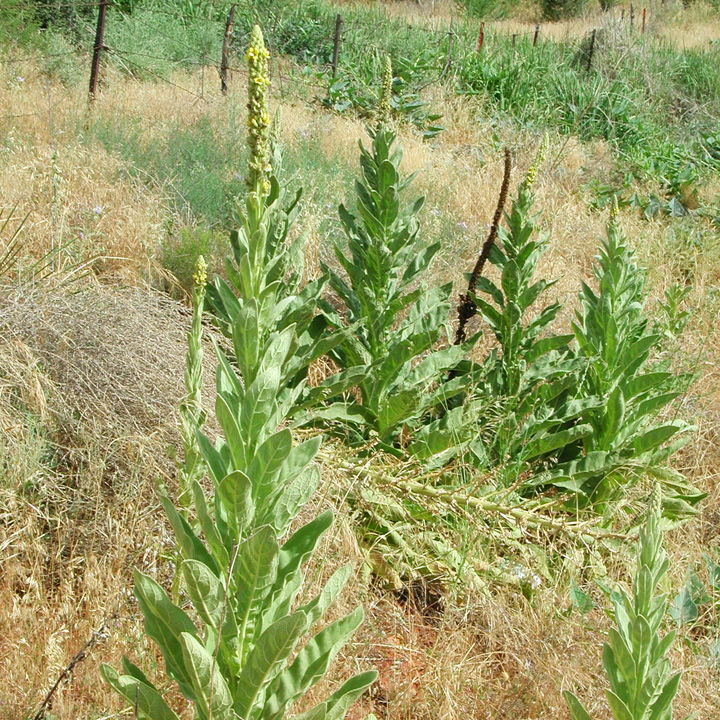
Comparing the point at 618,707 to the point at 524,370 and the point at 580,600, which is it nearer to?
the point at 580,600

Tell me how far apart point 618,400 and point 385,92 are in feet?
5.09

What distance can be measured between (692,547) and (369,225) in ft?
6.08

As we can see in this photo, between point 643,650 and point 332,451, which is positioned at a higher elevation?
point 643,650

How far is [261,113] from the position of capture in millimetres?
1525

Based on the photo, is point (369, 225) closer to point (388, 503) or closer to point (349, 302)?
point (349, 302)

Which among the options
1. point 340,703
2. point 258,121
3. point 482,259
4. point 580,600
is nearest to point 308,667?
point 340,703

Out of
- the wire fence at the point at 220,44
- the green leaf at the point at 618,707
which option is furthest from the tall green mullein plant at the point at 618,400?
the wire fence at the point at 220,44

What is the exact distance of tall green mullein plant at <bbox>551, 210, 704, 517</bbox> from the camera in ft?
11.3

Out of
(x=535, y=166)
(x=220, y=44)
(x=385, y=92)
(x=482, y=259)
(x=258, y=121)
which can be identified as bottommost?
(x=482, y=259)

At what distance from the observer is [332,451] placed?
11.2 feet

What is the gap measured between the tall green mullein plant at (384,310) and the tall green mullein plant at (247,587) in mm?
1605

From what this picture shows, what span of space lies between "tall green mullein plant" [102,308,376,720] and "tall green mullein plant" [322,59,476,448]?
1.60 metres

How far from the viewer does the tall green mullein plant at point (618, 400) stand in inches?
136

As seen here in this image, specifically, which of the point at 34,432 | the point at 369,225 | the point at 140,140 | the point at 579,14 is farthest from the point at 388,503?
the point at 579,14
